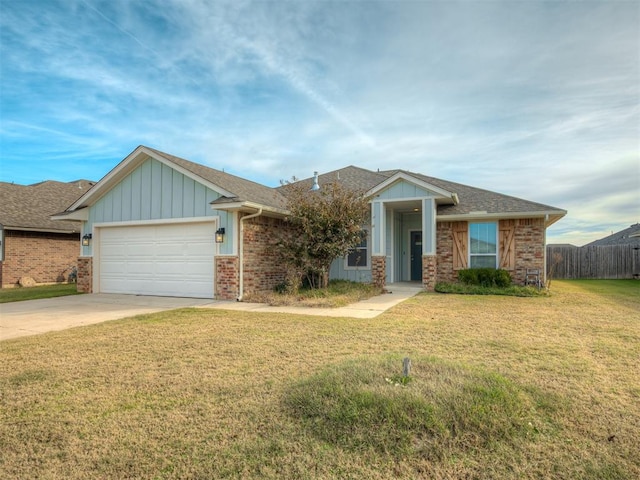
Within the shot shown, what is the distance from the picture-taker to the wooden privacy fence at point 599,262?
1916 centimetres

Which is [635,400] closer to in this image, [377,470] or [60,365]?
[377,470]

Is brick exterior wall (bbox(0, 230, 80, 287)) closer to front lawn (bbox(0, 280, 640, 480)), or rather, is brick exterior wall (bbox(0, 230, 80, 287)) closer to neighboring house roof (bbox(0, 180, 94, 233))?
neighboring house roof (bbox(0, 180, 94, 233))

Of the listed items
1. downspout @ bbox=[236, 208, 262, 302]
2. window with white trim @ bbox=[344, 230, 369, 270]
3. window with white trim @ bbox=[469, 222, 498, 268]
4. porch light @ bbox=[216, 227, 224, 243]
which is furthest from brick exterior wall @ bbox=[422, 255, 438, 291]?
porch light @ bbox=[216, 227, 224, 243]

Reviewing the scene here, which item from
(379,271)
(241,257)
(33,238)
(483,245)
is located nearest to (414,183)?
(379,271)

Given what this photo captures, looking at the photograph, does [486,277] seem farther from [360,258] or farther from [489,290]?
[360,258]

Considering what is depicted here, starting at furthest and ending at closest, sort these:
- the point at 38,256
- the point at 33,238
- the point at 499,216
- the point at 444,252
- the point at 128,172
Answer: the point at 38,256 < the point at 33,238 < the point at 444,252 < the point at 499,216 < the point at 128,172

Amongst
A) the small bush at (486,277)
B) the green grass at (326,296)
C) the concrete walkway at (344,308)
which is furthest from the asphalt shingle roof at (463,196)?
the concrete walkway at (344,308)

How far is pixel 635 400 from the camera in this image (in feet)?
11.4

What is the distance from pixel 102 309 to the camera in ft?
30.1

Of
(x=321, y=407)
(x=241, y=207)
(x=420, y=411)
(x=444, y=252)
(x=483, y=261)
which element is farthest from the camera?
(x=444, y=252)

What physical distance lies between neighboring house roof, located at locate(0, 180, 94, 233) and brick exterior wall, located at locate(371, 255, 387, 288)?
523 inches

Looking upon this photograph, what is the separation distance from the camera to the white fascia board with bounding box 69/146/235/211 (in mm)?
10948

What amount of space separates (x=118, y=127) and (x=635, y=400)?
16212 mm

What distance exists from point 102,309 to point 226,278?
3.20 metres
